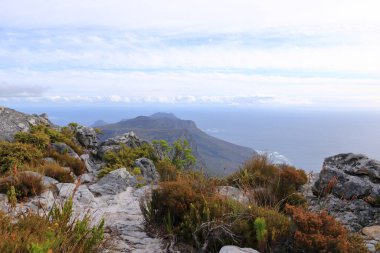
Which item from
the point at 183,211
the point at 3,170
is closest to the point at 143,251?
the point at 183,211

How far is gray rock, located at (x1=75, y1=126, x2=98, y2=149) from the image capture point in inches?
735

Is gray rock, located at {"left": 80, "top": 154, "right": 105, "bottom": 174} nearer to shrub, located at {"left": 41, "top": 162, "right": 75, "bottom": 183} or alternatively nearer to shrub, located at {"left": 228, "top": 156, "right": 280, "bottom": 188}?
shrub, located at {"left": 41, "top": 162, "right": 75, "bottom": 183}

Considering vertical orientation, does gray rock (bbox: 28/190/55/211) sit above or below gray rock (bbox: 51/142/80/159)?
below

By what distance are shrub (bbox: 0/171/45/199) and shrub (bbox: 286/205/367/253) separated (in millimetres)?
5998

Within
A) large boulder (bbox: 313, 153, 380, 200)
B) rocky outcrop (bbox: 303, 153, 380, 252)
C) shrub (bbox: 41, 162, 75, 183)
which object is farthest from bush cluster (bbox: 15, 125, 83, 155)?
large boulder (bbox: 313, 153, 380, 200)

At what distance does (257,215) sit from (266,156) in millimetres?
5472

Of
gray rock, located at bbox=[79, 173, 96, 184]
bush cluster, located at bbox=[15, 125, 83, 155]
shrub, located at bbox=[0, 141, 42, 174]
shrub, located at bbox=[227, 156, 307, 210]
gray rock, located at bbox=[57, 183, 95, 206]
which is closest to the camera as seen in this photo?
shrub, located at bbox=[227, 156, 307, 210]

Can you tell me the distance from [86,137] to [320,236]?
15.8 metres

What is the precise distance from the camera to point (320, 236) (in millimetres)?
4922

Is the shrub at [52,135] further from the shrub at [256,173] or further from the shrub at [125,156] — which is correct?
the shrub at [256,173]

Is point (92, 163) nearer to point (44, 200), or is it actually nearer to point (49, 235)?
point (44, 200)

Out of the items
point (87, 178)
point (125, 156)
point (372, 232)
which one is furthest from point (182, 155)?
point (372, 232)

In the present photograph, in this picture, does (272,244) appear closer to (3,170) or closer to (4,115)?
(3,170)

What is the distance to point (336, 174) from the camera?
29.3ft
